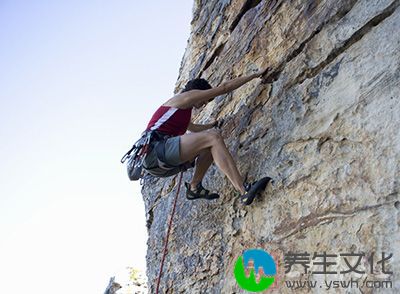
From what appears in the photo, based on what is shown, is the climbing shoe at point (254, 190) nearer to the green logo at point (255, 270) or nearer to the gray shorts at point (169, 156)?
the green logo at point (255, 270)

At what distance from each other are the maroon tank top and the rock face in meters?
0.85

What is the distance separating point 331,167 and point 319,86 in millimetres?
923

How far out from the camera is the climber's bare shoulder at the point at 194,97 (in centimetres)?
425

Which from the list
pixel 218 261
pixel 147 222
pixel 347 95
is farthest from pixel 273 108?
pixel 147 222

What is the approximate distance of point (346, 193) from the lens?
3104mm

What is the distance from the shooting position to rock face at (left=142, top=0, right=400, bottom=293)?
115 inches

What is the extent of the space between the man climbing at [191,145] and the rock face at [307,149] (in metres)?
0.30

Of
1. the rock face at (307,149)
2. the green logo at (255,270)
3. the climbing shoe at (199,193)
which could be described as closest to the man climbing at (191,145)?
the climbing shoe at (199,193)

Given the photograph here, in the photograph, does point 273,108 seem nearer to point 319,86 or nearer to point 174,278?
point 319,86

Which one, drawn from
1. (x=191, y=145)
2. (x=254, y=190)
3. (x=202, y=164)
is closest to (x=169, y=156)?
(x=191, y=145)

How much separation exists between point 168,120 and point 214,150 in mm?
722

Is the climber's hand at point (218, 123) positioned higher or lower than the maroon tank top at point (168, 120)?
higher

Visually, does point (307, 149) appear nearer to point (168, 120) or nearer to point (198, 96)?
point (198, 96)

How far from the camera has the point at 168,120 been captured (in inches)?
172
